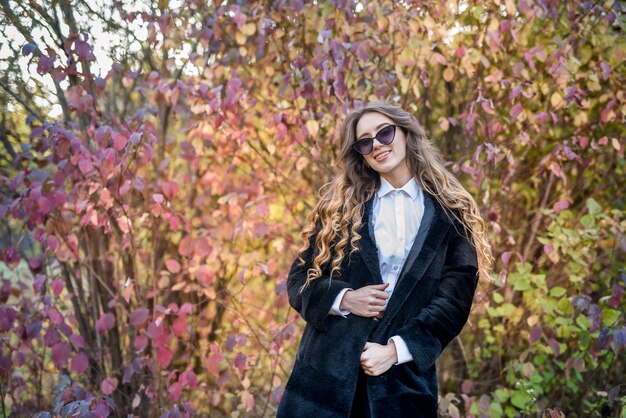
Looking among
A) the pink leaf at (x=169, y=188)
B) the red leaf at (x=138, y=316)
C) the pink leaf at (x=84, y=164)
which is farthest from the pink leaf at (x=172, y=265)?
the pink leaf at (x=84, y=164)

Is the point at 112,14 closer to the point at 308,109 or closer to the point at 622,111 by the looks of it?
the point at 308,109

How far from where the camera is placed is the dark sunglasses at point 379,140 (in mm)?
2277

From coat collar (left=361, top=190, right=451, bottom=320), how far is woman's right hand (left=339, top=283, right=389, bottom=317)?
4cm

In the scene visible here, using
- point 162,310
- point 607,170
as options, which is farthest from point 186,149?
point 607,170

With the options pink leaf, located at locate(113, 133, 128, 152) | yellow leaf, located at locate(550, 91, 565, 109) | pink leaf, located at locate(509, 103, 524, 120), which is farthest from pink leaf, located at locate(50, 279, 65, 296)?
yellow leaf, located at locate(550, 91, 565, 109)

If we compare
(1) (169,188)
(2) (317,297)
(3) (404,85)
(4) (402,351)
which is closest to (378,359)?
(4) (402,351)

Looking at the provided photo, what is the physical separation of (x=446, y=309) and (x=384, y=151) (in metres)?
0.63

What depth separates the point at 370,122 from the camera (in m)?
2.34

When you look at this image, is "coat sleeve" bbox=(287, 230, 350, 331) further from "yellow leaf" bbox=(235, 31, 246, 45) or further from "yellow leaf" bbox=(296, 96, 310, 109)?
"yellow leaf" bbox=(235, 31, 246, 45)

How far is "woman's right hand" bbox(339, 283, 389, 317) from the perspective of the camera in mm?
2062

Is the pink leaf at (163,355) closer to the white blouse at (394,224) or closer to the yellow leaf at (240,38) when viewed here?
the white blouse at (394,224)

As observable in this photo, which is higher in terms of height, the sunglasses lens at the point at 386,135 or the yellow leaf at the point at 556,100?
the yellow leaf at the point at 556,100

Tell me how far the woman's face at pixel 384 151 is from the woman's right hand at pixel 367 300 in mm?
461

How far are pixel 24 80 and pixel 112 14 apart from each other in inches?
25.8
